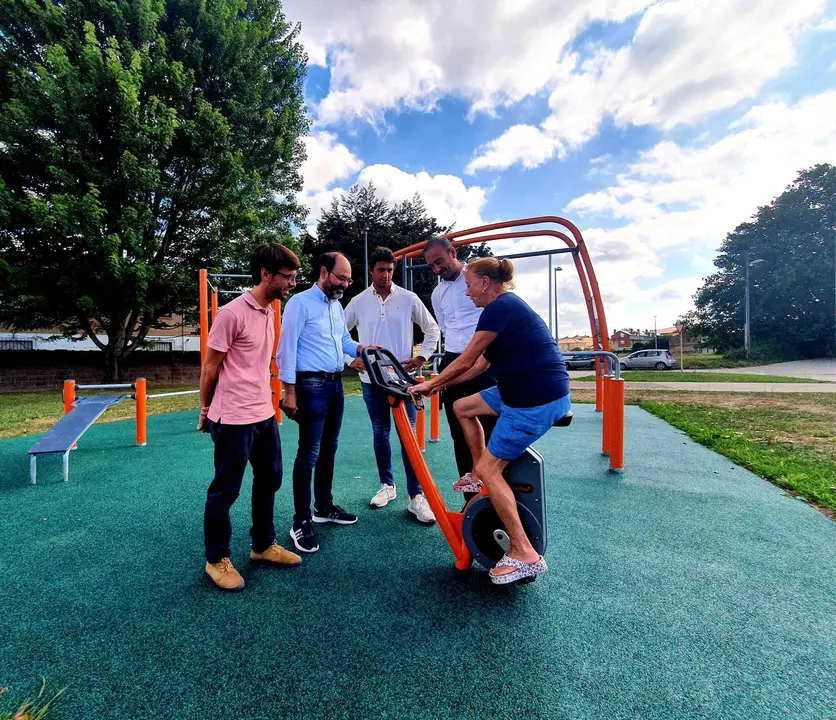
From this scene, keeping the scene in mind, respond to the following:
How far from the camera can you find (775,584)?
7.03 feet

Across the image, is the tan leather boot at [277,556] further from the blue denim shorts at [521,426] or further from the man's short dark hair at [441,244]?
the man's short dark hair at [441,244]

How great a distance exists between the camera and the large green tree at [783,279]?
32.0 m

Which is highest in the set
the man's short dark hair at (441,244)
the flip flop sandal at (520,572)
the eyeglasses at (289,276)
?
the man's short dark hair at (441,244)

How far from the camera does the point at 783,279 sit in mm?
33500

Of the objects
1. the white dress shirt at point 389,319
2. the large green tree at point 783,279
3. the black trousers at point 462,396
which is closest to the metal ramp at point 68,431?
the white dress shirt at point 389,319

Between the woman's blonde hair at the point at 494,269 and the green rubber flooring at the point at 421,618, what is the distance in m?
1.56

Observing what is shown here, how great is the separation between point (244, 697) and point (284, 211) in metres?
18.5

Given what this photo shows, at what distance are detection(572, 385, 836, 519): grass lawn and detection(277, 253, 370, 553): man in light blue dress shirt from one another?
143 inches

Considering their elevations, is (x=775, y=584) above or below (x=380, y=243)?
below

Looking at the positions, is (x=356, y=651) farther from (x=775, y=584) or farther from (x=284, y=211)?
(x=284, y=211)

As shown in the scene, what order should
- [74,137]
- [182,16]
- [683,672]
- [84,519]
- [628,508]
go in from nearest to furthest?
[683,672] < [84,519] < [628,508] < [74,137] < [182,16]

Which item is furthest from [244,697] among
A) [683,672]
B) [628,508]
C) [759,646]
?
[628,508]

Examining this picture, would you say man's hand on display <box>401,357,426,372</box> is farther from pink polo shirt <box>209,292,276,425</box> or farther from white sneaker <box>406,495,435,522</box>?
pink polo shirt <box>209,292,276,425</box>

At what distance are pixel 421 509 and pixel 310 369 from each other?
49.6 inches
